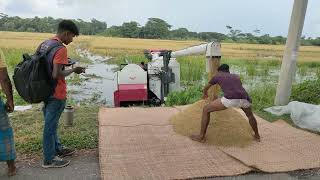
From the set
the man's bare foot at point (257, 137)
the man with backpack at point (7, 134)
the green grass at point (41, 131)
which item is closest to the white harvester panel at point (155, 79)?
the green grass at point (41, 131)

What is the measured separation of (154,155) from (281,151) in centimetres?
166

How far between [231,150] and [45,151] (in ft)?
7.58

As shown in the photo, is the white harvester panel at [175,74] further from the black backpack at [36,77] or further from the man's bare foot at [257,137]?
the black backpack at [36,77]

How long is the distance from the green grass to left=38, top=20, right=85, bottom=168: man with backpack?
2.14 ft

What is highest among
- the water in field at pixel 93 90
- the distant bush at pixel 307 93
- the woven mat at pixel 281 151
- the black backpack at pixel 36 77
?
the black backpack at pixel 36 77

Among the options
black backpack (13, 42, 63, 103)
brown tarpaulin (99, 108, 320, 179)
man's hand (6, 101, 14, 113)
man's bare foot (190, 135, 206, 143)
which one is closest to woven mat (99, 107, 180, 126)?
brown tarpaulin (99, 108, 320, 179)

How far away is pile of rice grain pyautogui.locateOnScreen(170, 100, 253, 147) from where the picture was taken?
5863mm

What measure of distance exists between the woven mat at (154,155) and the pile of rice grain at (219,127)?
0.20 m

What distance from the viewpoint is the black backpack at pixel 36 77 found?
4652mm

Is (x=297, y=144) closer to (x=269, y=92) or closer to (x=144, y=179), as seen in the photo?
(x=144, y=179)

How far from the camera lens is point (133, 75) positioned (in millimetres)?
9547

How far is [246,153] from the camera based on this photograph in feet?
17.7

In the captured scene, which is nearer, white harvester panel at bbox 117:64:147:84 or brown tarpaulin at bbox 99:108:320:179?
brown tarpaulin at bbox 99:108:320:179

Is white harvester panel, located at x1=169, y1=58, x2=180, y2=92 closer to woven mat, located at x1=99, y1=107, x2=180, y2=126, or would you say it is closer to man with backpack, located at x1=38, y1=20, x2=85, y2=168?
woven mat, located at x1=99, y1=107, x2=180, y2=126
